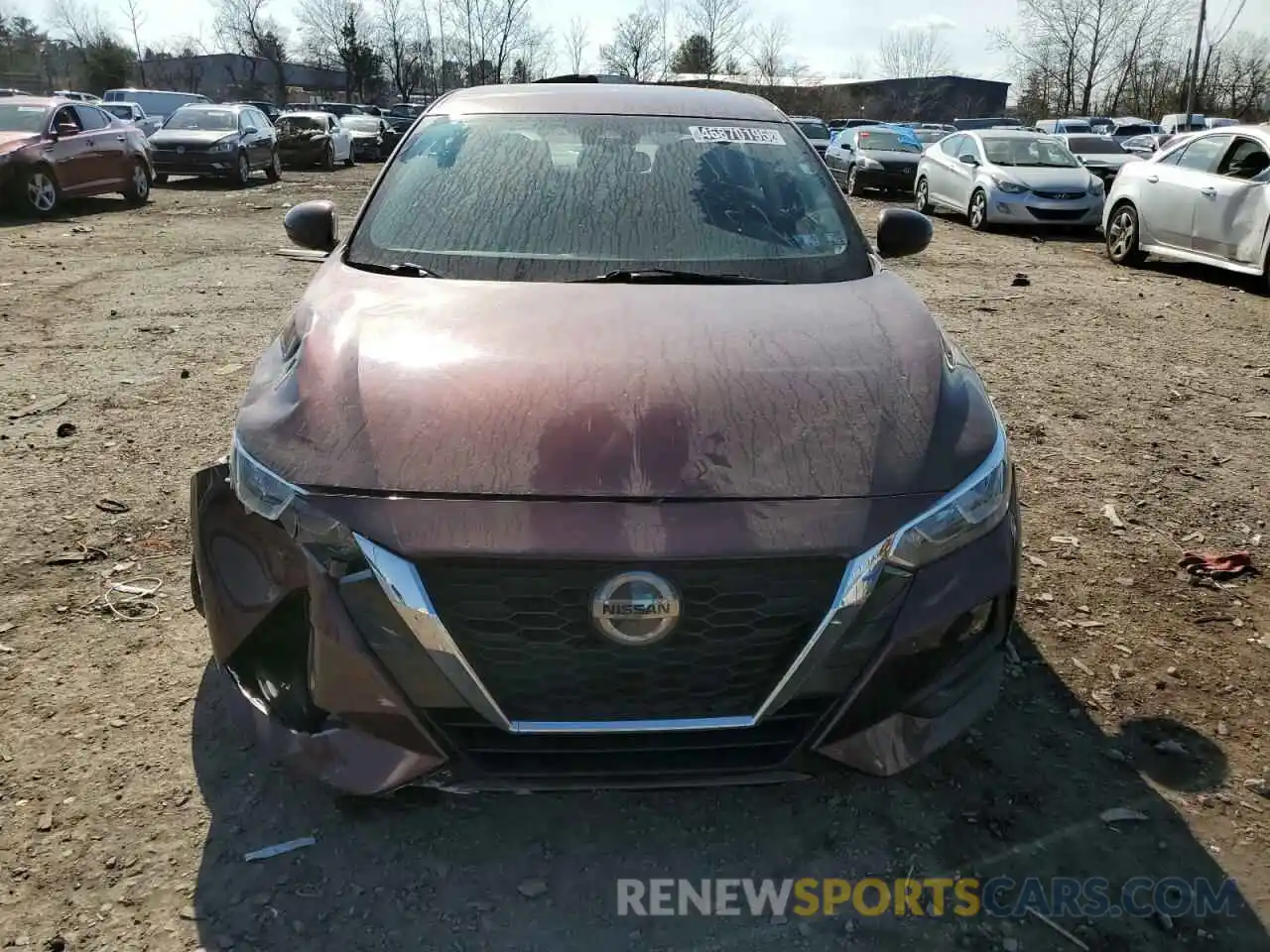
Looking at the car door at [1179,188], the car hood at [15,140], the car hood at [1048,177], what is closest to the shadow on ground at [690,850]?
the car door at [1179,188]

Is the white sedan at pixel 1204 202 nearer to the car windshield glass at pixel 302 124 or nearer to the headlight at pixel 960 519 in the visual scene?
the headlight at pixel 960 519

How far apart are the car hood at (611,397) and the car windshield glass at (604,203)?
250mm

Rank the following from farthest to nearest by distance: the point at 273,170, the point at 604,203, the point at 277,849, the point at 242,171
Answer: the point at 273,170, the point at 242,171, the point at 604,203, the point at 277,849

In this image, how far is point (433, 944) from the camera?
6.48 feet

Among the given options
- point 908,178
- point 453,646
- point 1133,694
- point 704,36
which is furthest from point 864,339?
point 704,36

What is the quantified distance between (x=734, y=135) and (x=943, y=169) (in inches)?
529

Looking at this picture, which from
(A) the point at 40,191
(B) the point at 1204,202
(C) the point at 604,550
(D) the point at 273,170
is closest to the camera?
(C) the point at 604,550

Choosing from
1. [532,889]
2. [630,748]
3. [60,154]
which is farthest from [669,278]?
[60,154]

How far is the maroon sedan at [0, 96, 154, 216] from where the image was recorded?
42.1 ft

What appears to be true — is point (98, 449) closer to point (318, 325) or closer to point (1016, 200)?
point (318, 325)

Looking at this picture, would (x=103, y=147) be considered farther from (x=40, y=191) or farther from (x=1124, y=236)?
(x=1124, y=236)

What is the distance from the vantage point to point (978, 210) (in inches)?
564

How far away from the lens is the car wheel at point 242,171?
61.3ft

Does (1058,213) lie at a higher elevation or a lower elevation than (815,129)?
lower
